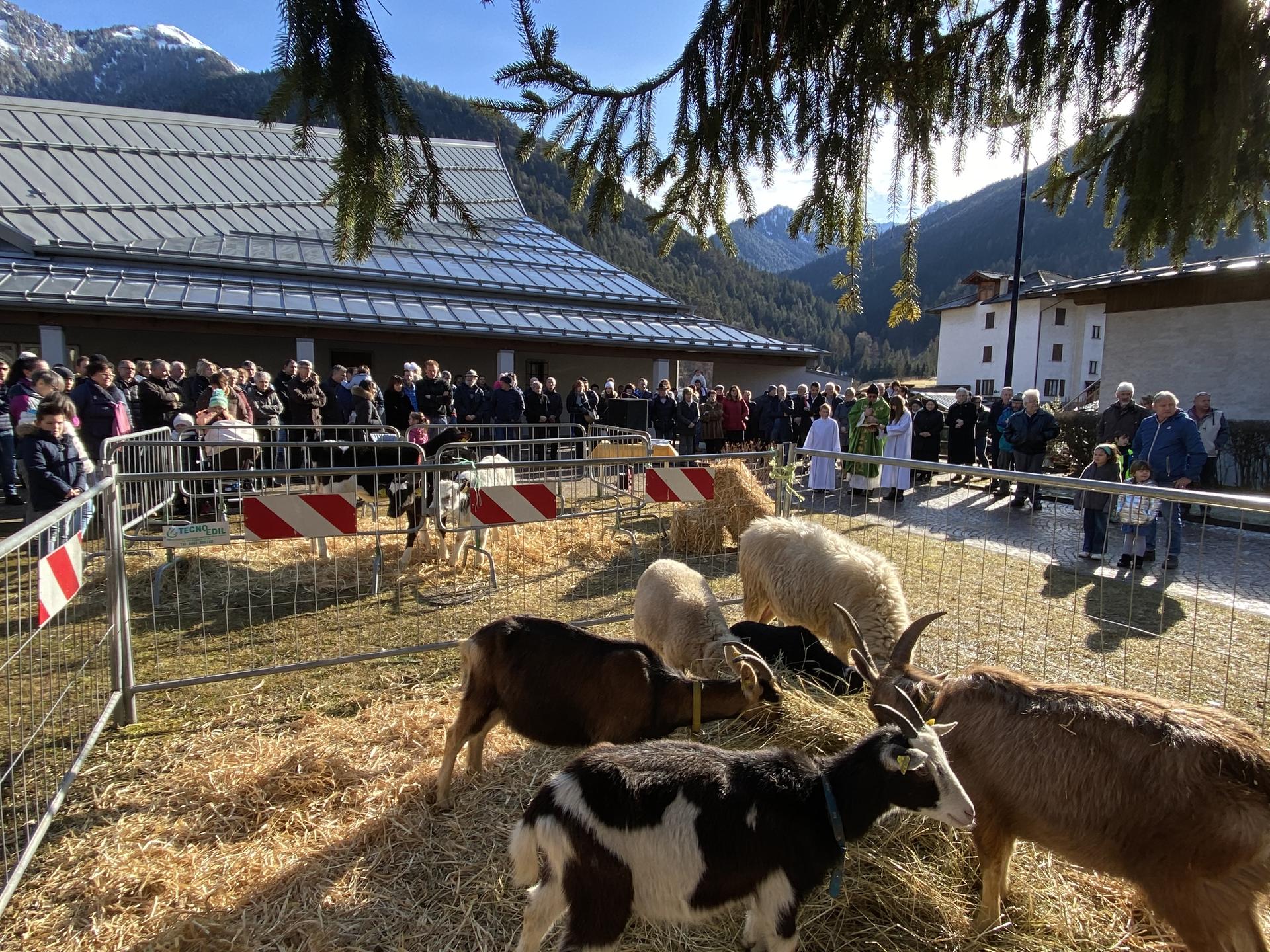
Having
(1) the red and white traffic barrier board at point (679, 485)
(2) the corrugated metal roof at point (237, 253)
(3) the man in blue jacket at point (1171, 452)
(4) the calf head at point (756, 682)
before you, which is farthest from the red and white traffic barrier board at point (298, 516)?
(2) the corrugated metal roof at point (237, 253)

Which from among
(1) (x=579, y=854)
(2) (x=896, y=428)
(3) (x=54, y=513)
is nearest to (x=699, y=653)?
(1) (x=579, y=854)

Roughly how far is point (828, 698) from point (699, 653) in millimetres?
805

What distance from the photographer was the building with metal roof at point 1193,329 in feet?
→ 46.9

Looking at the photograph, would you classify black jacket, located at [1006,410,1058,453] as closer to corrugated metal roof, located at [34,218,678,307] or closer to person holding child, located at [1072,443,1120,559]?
person holding child, located at [1072,443,1120,559]

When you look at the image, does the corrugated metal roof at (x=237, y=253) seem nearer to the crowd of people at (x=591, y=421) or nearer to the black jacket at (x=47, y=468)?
the crowd of people at (x=591, y=421)

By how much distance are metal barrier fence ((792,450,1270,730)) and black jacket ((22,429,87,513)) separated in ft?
23.9

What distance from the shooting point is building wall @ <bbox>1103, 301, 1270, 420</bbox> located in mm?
14469

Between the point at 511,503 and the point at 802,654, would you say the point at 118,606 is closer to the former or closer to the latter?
the point at 511,503

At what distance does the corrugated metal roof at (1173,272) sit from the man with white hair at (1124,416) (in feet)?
15.8

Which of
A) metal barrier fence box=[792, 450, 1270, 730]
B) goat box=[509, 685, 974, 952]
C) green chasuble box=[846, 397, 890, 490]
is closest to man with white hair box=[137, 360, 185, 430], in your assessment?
metal barrier fence box=[792, 450, 1270, 730]

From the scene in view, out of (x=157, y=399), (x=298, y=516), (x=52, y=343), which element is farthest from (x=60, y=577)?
(x=52, y=343)

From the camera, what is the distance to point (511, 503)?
4.89 metres

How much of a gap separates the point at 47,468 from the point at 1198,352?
21.0m

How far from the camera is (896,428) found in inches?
464
